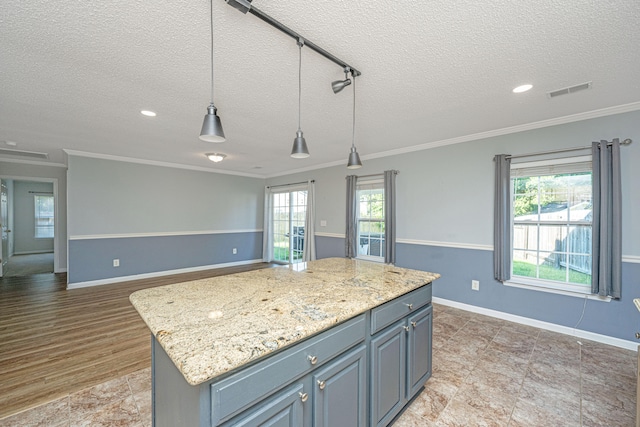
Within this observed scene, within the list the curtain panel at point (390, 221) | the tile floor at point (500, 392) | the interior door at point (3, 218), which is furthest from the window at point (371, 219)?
the interior door at point (3, 218)

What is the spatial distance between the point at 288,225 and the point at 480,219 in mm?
4360

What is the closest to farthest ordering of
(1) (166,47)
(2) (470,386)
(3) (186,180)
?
1. (1) (166,47)
2. (2) (470,386)
3. (3) (186,180)

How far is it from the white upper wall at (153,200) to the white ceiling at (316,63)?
1.51m

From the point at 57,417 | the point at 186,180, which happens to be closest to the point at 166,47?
the point at 57,417

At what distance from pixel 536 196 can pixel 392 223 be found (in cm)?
186

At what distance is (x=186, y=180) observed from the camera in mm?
5719

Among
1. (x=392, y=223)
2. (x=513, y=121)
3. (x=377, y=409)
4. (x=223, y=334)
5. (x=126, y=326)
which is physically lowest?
(x=126, y=326)

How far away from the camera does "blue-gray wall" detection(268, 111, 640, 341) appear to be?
2529 millimetres

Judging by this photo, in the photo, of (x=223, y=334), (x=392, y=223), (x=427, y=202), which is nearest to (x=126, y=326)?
(x=223, y=334)

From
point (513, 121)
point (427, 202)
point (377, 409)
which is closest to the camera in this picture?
point (377, 409)

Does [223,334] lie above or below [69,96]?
below

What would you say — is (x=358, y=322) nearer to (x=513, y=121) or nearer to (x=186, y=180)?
(x=513, y=121)

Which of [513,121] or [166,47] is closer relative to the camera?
[166,47]

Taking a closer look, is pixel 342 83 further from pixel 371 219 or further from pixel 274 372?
pixel 371 219
